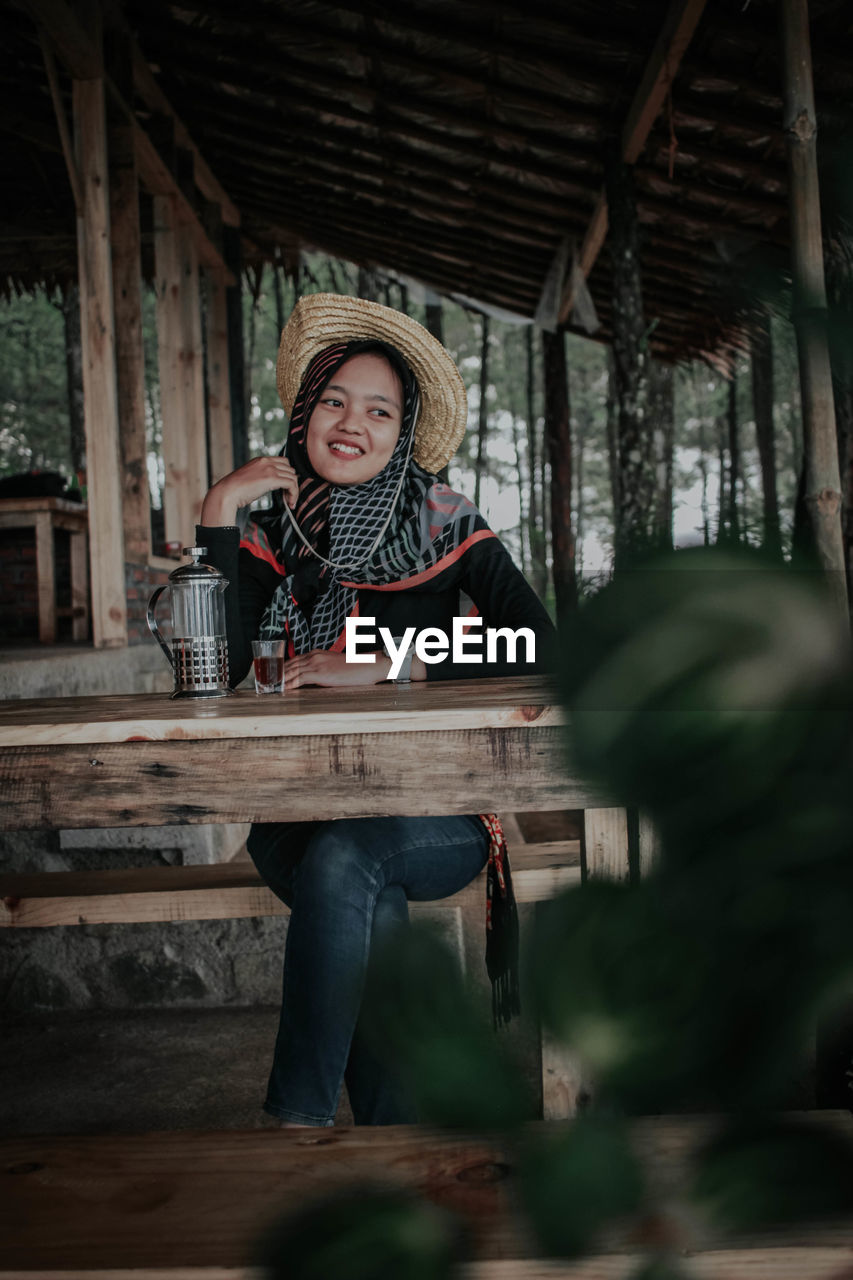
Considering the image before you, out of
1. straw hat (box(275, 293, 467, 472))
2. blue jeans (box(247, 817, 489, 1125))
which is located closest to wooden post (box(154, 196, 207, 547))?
straw hat (box(275, 293, 467, 472))

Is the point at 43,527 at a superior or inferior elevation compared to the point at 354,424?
superior

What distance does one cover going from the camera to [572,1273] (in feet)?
0.79

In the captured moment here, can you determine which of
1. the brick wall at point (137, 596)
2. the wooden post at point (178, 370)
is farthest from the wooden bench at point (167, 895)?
the wooden post at point (178, 370)

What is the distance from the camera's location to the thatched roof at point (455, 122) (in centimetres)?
427

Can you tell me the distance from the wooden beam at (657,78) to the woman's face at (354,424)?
2.56 metres

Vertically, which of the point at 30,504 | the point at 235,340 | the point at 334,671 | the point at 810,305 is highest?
the point at 235,340

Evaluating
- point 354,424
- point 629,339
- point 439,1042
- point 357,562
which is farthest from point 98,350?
point 439,1042

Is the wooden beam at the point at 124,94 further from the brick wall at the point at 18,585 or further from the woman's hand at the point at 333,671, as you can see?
the woman's hand at the point at 333,671

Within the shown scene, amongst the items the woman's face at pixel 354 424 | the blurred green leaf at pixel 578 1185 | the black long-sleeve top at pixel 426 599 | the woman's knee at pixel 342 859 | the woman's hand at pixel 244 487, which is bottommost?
the woman's knee at pixel 342 859

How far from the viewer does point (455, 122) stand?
5.30 m

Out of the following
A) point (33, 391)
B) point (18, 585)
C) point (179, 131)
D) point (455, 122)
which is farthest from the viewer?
point (33, 391)

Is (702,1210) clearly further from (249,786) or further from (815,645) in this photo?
(249,786)

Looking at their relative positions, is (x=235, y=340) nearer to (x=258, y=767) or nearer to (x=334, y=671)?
(x=334, y=671)

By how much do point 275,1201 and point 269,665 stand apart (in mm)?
1269
